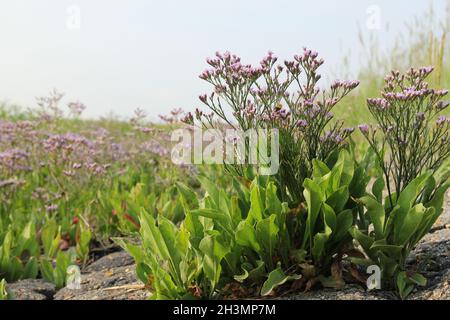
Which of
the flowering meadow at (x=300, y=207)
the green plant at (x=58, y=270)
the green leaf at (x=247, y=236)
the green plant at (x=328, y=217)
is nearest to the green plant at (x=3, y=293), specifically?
the green plant at (x=58, y=270)

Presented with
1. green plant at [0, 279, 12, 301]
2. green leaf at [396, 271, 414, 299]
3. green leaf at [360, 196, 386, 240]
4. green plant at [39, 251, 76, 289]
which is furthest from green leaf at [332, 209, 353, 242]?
green plant at [39, 251, 76, 289]

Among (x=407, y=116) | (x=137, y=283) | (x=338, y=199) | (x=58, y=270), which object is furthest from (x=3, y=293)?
(x=407, y=116)

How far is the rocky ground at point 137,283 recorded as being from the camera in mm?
3453

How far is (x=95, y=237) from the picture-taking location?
6.27 metres

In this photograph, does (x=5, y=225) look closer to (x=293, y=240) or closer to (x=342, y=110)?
(x=293, y=240)

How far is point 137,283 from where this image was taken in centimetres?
445

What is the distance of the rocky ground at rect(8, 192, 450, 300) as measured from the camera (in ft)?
11.3

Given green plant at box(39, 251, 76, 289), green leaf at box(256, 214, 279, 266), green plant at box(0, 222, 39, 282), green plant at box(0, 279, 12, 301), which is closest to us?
green leaf at box(256, 214, 279, 266)

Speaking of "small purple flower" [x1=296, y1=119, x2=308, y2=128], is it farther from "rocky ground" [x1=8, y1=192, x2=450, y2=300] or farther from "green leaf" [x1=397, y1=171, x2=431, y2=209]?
"rocky ground" [x1=8, y1=192, x2=450, y2=300]

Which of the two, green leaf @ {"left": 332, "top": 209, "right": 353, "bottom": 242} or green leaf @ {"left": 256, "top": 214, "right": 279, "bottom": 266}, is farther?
green leaf @ {"left": 332, "top": 209, "right": 353, "bottom": 242}

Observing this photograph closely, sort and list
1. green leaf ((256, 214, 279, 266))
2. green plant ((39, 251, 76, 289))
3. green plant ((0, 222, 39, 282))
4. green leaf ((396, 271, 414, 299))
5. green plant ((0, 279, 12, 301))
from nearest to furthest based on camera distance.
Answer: green leaf ((256, 214, 279, 266)) < green leaf ((396, 271, 414, 299)) < green plant ((0, 279, 12, 301)) < green plant ((39, 251, 76, 289)) < green plant ((0, 222, 39, 282))

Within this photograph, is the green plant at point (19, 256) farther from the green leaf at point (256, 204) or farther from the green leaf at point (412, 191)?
the green leaf at point (412, 191)

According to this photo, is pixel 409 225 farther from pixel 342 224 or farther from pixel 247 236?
pixel 247 236

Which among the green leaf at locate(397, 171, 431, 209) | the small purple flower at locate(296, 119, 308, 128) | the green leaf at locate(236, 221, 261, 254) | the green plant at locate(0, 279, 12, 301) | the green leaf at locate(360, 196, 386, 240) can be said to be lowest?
the green plant at locate(0, 279, 12, 301)
